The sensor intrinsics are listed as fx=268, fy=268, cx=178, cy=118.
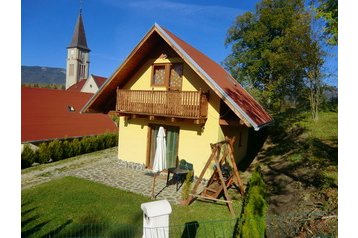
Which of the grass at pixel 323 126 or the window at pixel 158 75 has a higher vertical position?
the window at pixel 158 75

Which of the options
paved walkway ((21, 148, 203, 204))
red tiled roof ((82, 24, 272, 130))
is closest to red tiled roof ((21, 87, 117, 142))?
paved walkway ((21, 148, 203, 204))

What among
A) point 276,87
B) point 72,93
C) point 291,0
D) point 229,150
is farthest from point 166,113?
point 291,0

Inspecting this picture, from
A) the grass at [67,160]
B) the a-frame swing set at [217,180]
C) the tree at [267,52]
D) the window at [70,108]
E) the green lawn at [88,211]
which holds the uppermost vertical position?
the tree at [267,52]

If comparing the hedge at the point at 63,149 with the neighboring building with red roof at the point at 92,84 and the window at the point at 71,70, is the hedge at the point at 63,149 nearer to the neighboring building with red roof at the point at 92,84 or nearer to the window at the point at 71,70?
the neighboring building with red roof at the point at 92,84

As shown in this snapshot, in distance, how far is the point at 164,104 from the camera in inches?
486

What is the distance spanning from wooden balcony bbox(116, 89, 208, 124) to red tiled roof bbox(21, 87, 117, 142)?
758cm

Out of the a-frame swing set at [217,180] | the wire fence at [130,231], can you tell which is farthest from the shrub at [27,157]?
the a-frame swing set at [217,180]

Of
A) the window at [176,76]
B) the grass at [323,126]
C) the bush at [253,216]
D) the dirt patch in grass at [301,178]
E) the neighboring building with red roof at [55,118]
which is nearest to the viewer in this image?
the bush at [253,216]

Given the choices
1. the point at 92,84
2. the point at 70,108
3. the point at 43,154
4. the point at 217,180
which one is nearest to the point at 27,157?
the point at 43,154

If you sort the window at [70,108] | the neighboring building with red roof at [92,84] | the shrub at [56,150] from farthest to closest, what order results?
the neighboring building with red roof at [92,84] → the window at [70,108] → the shrub at [56,150]

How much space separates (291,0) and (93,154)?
2496cm

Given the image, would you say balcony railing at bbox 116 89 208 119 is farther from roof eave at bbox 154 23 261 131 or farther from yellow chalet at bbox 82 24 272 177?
roof eave at bbox 154 23 261 131

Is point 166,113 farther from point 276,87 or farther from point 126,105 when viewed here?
point 276,87

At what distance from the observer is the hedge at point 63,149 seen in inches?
595
